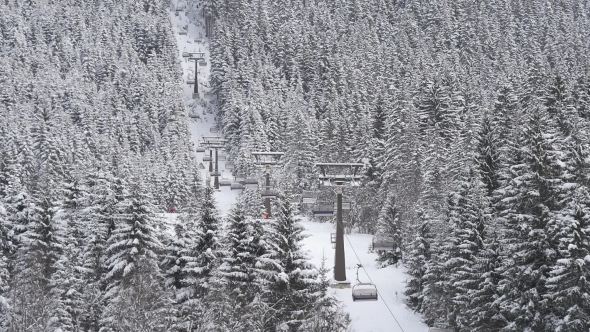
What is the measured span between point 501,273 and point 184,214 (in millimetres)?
15892

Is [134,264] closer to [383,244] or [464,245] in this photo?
[464,245]

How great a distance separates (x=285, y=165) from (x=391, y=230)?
2704 centimetres

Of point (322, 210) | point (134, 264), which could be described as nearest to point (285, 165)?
point (322, 210)

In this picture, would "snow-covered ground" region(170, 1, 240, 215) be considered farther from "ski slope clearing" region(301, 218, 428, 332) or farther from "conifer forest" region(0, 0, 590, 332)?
"ski slope clearing" region(301, 218, 428, 332)

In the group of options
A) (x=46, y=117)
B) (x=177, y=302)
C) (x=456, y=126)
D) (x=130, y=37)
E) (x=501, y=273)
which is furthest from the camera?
(x=130, y=37)

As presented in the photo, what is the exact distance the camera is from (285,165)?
7150 centimetres

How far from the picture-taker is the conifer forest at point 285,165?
2644cm

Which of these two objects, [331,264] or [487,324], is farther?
[331,264]

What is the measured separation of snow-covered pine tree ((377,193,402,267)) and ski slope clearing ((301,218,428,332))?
0.80 meters

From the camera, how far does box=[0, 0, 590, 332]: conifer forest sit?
26.4 metres

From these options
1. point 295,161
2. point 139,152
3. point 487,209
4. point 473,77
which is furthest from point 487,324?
point 473,77

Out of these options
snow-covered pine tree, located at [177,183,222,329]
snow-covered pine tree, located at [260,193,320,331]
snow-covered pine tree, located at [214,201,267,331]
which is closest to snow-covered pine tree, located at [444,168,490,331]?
snow-covered pine tree, located at [260,193,320,331]

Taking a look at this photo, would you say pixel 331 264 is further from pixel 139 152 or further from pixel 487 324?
pixel 139 152

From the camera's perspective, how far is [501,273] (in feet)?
86.2
